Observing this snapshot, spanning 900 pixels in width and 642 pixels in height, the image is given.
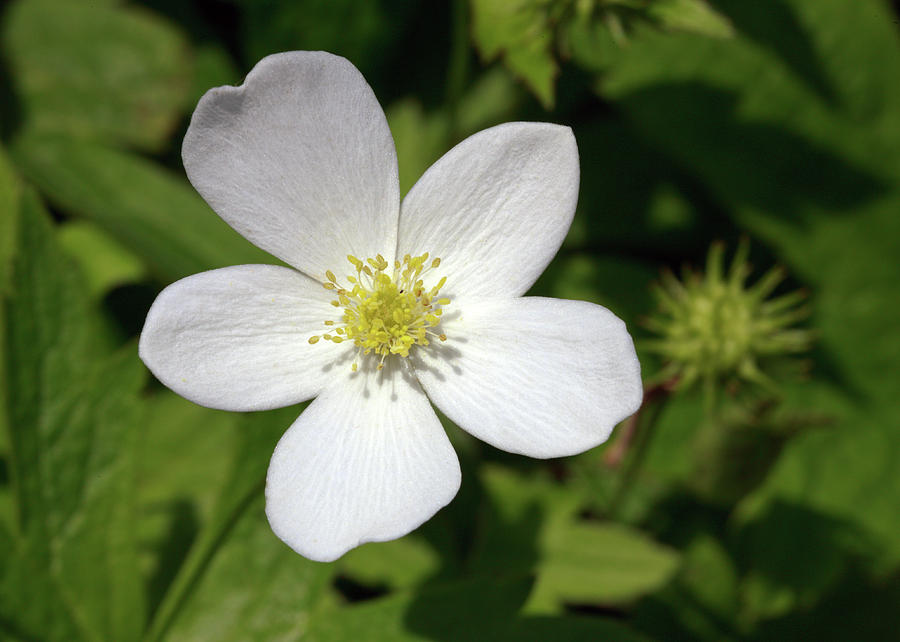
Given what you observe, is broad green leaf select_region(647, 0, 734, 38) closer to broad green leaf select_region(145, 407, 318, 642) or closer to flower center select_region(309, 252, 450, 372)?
flower center select_region(309, 252, 450, 372)

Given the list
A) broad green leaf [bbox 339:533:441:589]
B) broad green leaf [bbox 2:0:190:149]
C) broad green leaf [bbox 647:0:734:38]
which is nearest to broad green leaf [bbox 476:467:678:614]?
broad green leaf [bbox 339:533:441:589]

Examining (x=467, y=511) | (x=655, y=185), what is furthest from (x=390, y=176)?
(x=655, y=185)

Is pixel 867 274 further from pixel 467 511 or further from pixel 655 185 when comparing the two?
pixel 467 511

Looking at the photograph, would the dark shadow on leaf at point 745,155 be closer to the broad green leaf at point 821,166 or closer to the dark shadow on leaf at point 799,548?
the broad green leaf at point 821,166

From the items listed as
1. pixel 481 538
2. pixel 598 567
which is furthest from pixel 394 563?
pixel 598 567

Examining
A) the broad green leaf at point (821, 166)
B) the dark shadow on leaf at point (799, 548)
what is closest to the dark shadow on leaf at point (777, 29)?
the broad green leaf at point (821, 166)

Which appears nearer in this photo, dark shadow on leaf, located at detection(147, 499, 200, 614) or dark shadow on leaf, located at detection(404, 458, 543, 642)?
dark shadow on leaf, located at detection(147, 499, 200, 614)
